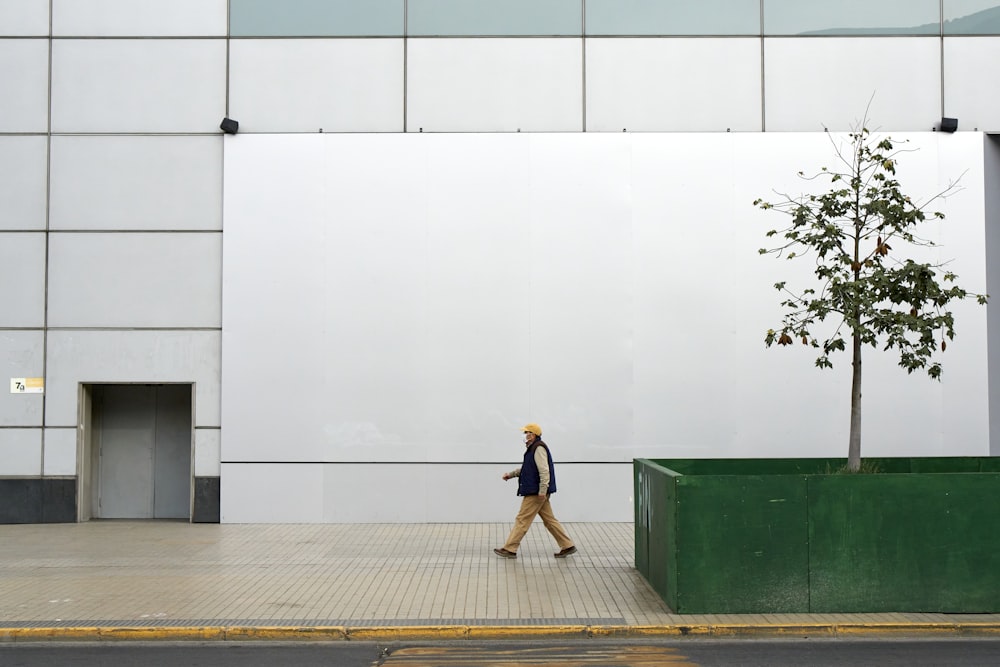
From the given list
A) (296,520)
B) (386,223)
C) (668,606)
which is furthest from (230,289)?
(668,606)

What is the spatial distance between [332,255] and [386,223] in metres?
1.01

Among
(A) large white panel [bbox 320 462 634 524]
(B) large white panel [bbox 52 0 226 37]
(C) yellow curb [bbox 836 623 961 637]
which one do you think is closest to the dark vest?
(A) large white panel [bbox 320 462 634 524]

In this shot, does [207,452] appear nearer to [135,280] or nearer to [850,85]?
[135,280]

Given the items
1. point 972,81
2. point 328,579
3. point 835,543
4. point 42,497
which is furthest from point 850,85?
point 42,497

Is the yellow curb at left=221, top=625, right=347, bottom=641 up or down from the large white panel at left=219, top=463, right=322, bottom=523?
down

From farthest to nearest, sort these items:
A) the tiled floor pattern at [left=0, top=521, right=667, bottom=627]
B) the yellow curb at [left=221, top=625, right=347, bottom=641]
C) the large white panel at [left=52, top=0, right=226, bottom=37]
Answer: the large white panel at [left=52, top=0, right=226, bottom=37]
the tiled floor pattern at [left=0, top=521, right=667, bottom=627]
the yellow curb at [left=221, top=625, right=347, bottom=641]

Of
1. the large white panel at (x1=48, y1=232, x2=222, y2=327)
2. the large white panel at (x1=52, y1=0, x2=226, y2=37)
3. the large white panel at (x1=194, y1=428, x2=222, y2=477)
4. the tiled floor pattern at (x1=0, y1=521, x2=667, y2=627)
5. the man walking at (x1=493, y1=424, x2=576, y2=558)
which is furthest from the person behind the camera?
the large white panel at (x1=52, y1=0, x2=226, y2=37)

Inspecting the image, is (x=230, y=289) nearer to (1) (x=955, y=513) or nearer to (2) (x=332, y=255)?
(2) (x=332, y=255)

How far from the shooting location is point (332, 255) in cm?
1593

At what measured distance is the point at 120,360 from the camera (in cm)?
1602

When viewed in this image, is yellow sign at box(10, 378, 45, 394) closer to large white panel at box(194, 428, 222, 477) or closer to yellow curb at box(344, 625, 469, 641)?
large white panel at box(194, 428, 222, 477)

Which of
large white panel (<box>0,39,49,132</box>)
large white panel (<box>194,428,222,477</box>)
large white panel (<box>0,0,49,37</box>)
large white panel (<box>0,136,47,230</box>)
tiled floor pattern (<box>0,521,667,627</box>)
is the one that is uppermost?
large white panel (<box>0,0,49,37</box>)

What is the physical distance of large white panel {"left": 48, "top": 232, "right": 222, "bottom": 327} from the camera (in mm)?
15984

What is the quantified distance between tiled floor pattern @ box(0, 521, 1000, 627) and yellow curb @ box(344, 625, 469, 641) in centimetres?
16
